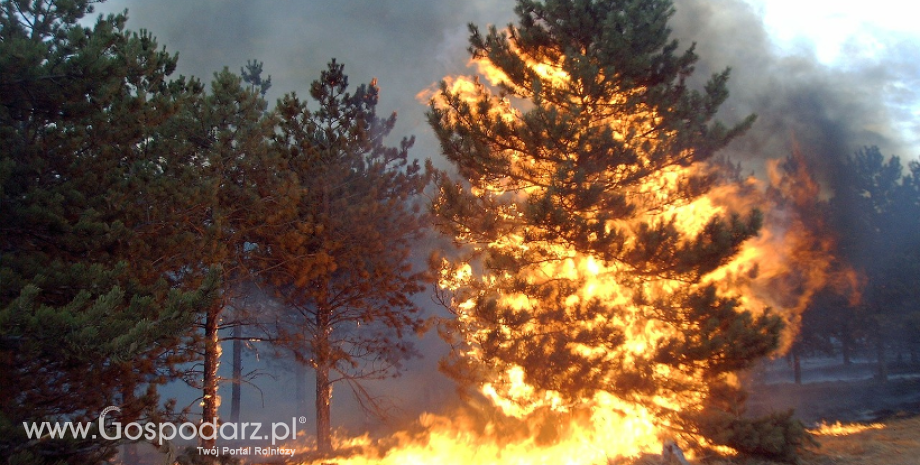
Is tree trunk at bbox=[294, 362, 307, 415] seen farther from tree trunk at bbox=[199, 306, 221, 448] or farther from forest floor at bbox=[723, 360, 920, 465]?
forest floor at bbox=[723, 360, 920, 465]

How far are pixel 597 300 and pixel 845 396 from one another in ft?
90.7

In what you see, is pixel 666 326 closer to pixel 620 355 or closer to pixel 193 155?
pixel 620 355

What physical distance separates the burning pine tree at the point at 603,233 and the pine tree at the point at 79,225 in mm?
5825

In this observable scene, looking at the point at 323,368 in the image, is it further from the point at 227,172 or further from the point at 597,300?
the point at 597,300

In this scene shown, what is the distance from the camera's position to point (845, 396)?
3084 cm

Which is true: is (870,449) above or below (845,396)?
above

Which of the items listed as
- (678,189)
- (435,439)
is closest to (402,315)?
(435,439)

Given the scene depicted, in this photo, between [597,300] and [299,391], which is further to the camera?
[299,391]

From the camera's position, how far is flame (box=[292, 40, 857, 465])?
38.0 ft

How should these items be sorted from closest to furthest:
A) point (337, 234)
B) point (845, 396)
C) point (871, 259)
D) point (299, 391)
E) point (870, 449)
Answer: point (870, 449) < point (337, 234) < point (871, 259) < point (845, 396) < point (299, 391)

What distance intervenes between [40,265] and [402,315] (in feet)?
29.6

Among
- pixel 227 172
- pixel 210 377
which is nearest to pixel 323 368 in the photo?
pixel 210 377

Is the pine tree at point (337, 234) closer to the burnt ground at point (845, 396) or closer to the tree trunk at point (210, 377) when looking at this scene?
the tree trunk at point (210, 377)

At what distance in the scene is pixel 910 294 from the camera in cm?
2564
